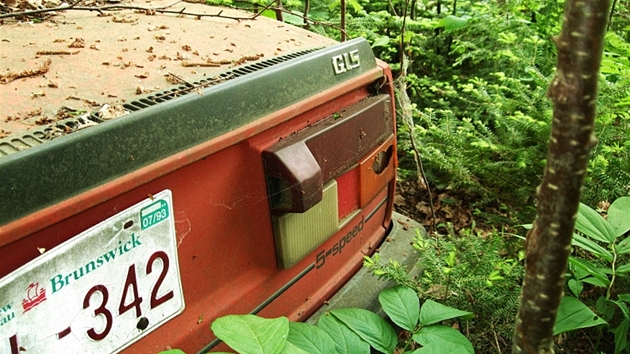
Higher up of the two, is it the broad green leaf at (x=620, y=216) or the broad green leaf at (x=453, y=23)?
the broad green leaf at (x=453, y=23)

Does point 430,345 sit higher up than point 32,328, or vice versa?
point 32,328

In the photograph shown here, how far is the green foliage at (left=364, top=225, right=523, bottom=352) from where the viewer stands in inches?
90.3

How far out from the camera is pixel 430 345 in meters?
1.78

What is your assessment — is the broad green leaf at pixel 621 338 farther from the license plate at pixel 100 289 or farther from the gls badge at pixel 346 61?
the license plate at pixel 100 289

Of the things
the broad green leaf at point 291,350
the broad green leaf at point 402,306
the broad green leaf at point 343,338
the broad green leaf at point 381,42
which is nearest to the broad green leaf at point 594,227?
the broad green leaf at point 402,306

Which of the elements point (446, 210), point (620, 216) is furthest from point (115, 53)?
point (446, 210)

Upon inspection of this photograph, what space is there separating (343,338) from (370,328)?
106 millimetres

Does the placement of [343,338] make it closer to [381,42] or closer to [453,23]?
[381,42]

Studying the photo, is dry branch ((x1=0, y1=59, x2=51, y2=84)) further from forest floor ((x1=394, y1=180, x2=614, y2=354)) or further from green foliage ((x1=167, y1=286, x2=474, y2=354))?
forest floor ((x1=394, y1=180, x2=614, y2=354))

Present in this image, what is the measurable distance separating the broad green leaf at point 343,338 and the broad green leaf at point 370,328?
0.02m

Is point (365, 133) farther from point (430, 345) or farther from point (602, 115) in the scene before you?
point (602, 115)

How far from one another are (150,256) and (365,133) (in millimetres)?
999

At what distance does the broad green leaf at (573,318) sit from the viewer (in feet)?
6.36

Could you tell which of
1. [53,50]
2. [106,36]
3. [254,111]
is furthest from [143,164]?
[106,36]
